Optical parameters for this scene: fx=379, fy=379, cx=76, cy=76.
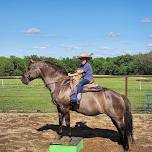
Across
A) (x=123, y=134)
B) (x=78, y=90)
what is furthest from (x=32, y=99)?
(x=123, y=134)

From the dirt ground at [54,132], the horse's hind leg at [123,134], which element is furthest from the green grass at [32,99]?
the horse's hind leg at [123,134]

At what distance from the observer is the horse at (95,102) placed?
908cm

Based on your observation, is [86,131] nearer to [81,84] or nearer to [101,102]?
[101,102]

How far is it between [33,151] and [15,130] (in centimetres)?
252

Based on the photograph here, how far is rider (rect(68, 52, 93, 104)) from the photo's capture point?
903cm

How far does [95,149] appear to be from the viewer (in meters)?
9.05

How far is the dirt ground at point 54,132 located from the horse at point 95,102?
1.85ft

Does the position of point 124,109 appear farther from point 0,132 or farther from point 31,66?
point 0,132

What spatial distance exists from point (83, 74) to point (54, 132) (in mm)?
2474

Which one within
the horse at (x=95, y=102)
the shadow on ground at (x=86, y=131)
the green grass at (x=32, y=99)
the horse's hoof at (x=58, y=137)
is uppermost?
the horse at (x=95, y=102)

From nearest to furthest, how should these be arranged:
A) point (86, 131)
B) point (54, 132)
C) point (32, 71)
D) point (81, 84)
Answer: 1. point (81, 84)
2. point (32, 71)
3. point (54, 132)
4. point (86, 131)

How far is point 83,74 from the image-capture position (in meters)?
9.16

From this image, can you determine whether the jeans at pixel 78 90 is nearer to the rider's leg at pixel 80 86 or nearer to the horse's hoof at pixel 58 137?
the rider's leg at pixel 80 86

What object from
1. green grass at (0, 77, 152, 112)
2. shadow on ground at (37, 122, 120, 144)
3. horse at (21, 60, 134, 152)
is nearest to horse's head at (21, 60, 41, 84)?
horse at (21, 60, 134, 152)
